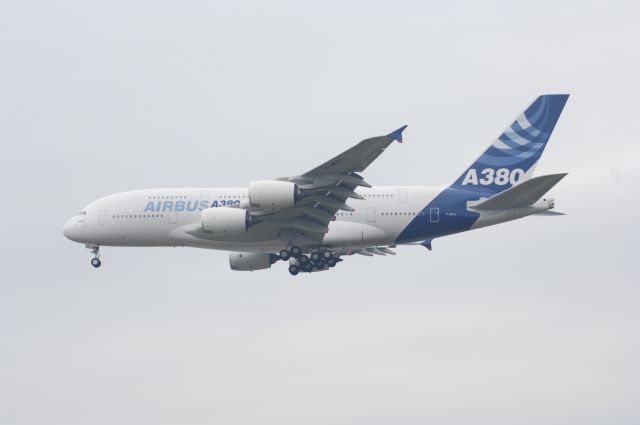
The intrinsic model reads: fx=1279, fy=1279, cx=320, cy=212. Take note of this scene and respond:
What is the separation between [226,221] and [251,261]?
835 centimetres

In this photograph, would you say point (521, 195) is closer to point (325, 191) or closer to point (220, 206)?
point (325, 191)

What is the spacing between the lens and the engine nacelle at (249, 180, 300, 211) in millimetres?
57344

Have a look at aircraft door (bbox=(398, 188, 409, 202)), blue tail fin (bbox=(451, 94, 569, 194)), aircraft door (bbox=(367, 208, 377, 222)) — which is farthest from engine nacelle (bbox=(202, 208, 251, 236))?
blue tail fin (bbox=(451, 94, 569, 194))

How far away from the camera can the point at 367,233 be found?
60.5 metres

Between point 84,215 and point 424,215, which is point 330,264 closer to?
point 424,215

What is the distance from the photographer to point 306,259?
62719mm

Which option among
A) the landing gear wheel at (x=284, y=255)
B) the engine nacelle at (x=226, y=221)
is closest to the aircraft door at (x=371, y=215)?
the landing gear wheel at (x=284, y=255)

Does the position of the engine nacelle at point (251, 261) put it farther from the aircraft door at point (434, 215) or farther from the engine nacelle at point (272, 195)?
the aircraft door at point (434, 215)

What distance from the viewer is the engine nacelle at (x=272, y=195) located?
57.3 meters

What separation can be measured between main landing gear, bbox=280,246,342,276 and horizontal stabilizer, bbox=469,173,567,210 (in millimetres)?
7758

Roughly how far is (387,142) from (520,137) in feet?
39.5

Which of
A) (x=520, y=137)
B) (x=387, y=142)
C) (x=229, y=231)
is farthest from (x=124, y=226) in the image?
(x=520, y=137)

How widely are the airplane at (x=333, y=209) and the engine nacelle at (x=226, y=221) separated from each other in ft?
0.15

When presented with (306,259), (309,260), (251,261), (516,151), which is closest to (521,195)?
(516,151)
